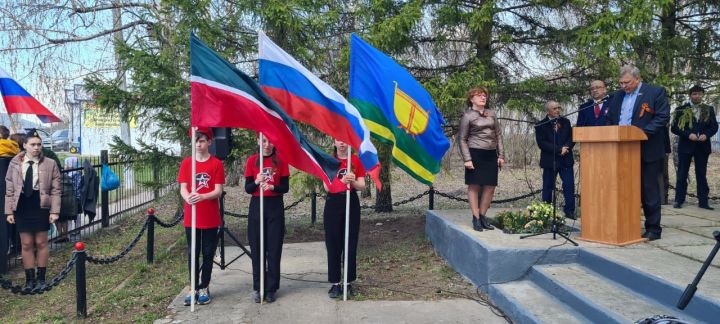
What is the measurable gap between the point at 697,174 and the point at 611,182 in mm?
4187

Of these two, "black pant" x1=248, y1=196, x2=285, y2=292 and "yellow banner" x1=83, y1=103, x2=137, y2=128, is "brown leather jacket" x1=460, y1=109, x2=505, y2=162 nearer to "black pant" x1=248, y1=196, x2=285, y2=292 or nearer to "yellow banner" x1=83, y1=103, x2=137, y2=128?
"black pant" x1=248, y1=196, x2=285, y2=292

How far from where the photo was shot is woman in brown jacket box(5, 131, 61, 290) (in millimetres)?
6836

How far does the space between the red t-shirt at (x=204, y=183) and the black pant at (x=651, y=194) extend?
455 centimetres

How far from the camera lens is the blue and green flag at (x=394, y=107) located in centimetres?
593

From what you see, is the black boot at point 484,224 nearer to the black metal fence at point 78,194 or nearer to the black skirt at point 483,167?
the black skirt at point 483,167

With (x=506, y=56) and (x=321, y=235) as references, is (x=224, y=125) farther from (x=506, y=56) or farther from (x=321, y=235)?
(x=506, y=56)

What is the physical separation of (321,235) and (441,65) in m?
3.81

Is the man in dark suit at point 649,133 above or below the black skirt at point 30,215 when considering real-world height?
above

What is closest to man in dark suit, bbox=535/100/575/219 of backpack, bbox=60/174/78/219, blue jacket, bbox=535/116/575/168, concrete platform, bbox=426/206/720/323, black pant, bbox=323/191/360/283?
blue jacket, bbox=535/116/575/168

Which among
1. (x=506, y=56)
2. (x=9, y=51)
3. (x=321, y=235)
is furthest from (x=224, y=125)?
(x=9, y=51)

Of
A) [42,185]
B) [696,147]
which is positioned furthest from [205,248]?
[696,147]

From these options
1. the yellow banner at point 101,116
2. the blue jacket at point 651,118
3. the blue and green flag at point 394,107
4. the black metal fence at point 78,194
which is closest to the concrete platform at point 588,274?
the blue jacket at point 651,118

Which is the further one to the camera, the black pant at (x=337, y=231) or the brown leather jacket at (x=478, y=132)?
the brown leather jacket at (x=478, y=132)

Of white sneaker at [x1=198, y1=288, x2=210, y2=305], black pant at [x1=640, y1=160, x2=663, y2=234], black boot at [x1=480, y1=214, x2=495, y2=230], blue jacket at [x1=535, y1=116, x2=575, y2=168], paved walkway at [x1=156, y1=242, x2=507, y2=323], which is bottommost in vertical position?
paved walkway at [x1=156, y1=242, x2=507, y2=323]
